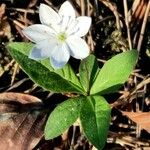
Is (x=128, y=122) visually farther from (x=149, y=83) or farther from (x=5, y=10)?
(x=5, y=10)

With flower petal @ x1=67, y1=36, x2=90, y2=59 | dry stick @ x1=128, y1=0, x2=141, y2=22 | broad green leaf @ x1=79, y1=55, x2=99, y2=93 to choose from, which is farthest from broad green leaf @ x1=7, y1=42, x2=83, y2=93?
dry stick @ x1=128, y1=0, x2=141, y2=22

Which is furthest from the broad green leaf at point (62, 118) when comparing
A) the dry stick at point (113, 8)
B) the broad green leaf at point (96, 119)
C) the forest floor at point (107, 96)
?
the dry stick at point (113, 8)

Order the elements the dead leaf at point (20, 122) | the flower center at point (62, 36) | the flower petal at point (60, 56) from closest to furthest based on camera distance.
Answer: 1. the flower petal at point (60, 56)
2. the flower center at point (62, 36)
3. the dead leaf at point (20, 122)

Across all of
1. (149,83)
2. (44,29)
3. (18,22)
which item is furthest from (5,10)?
(149,83)

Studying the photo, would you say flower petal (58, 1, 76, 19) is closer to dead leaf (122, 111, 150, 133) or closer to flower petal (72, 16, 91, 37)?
flower petal (72, 16, 91, 37)

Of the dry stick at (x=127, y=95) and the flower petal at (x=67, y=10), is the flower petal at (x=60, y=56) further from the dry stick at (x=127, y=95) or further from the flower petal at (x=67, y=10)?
the dry stick at (x=127, y=95)
